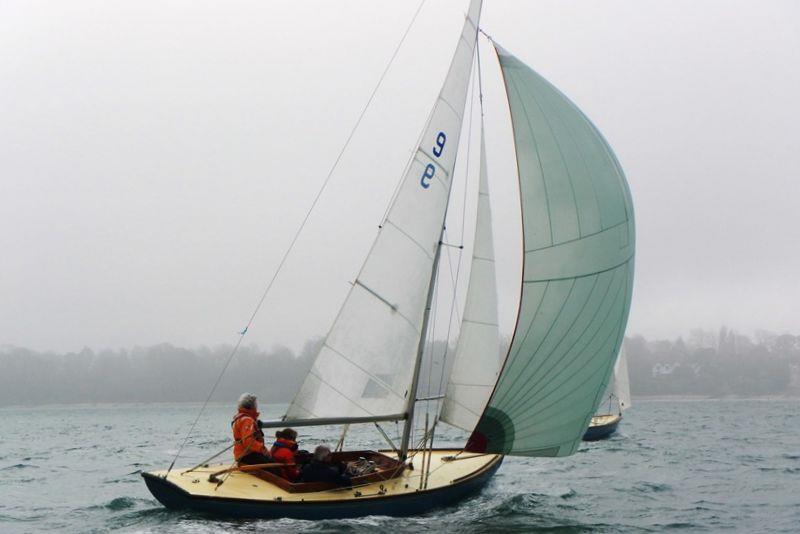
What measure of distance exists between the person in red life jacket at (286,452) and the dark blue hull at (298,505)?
96 cm

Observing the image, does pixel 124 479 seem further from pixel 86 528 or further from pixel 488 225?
pixel 488 225

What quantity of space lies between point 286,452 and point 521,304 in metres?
3.96

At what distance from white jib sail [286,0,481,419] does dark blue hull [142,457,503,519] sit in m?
1.26

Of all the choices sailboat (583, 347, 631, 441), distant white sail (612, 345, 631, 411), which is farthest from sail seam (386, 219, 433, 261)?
distant white sail (612, 345, 631, 411)

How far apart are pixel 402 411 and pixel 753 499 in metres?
7.29

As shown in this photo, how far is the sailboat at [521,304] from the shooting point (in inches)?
409

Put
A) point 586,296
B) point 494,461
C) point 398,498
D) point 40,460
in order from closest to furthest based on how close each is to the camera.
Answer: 1. point 398,498
2. point 586,296
3. point 494,461
4. point 40,460

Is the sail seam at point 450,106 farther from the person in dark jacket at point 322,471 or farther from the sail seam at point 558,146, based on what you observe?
the person in dark jacket at point 322,471

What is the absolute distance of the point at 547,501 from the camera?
41.6ft

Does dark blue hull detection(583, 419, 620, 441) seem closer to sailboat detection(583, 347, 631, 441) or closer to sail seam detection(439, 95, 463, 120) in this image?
sailboat detection(583, 347, 631, 441)

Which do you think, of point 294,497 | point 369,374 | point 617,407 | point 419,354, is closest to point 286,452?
point 294,497

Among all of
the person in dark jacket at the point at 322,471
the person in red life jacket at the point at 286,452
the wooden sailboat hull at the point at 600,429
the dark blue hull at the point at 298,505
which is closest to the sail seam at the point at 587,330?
the dark blue hull at the point at 298,505

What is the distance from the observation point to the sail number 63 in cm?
1073

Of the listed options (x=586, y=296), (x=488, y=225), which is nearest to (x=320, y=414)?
(x=586, y=296)
